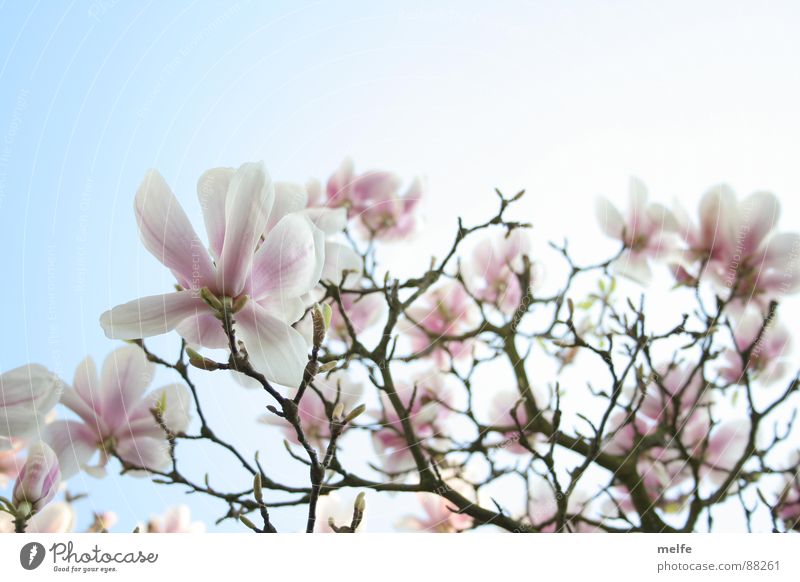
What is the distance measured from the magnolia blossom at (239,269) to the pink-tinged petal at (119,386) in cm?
18

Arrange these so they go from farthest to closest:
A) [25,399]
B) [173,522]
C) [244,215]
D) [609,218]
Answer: [609,218] < [173,522] < [25,399] < [244,215]

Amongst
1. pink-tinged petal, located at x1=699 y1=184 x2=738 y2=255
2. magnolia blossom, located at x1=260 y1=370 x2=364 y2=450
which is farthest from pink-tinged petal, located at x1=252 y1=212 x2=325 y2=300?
pink-tinged petal, located at x1=699 y1=184 x2=738 y2=255

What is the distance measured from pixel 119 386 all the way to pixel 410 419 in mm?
288

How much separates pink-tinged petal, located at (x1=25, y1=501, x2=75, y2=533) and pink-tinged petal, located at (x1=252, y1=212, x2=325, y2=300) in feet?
1.17

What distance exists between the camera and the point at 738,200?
67cm

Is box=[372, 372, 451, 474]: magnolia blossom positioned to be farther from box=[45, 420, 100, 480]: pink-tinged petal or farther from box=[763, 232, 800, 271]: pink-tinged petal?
box=[763, 232, 800, 271]: pink-tinged petal

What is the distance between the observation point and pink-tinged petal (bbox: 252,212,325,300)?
13.6 inches

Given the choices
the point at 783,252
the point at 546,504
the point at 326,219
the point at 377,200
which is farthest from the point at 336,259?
the point at 783,252

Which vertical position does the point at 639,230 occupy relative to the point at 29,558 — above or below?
above

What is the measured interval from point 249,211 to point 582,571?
1.39 ft

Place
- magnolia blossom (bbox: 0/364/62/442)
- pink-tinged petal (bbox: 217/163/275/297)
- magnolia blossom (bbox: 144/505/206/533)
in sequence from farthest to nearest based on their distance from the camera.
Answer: magnolia blossom (bbox: 144/505/206/533) → magnolia blossom (bbox: 0/364/62/442) → pink-tinged petal (bbox: 217/163/275/297)

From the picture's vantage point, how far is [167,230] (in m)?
0.36

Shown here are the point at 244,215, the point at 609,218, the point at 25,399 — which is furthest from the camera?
the point at 609,218

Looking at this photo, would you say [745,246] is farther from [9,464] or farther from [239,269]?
[9,464]
